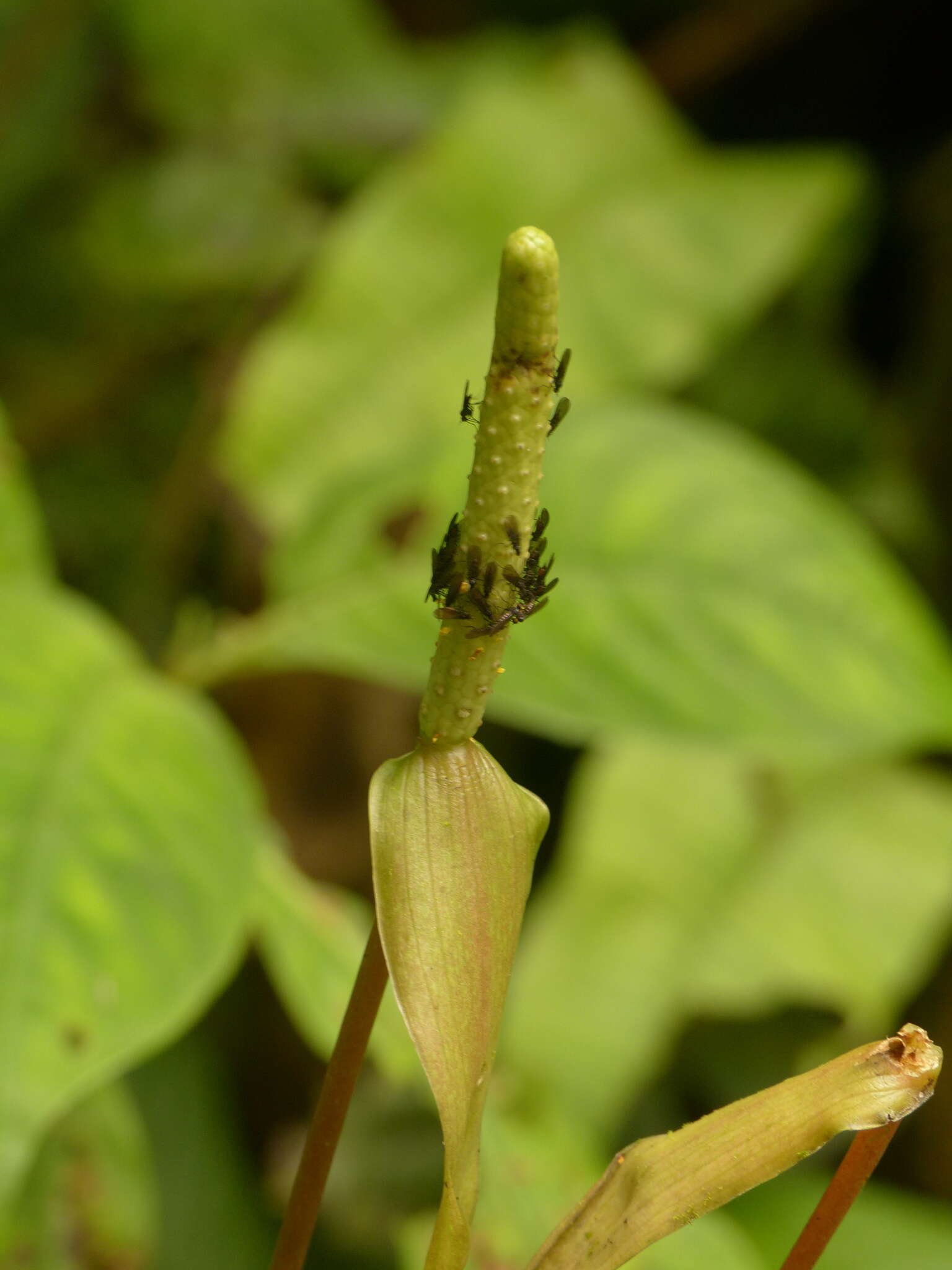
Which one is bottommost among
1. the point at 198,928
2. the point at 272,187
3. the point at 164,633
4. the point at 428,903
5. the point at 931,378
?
the point at 164,633

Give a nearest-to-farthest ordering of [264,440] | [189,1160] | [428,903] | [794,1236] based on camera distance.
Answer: [428,903] < [794,1236] < [189,1160] < [264,440]

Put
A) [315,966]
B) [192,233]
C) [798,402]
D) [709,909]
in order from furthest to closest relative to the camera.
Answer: [798,402], [192,233], [709,909], [315,966]

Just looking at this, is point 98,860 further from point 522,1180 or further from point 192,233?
point 192,233

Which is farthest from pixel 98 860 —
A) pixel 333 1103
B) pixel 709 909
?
pixel 709 909

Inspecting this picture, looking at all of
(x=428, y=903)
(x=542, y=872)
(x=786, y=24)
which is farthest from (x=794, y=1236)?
(x=786, y=24)

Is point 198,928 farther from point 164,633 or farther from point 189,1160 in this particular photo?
point 164,633
